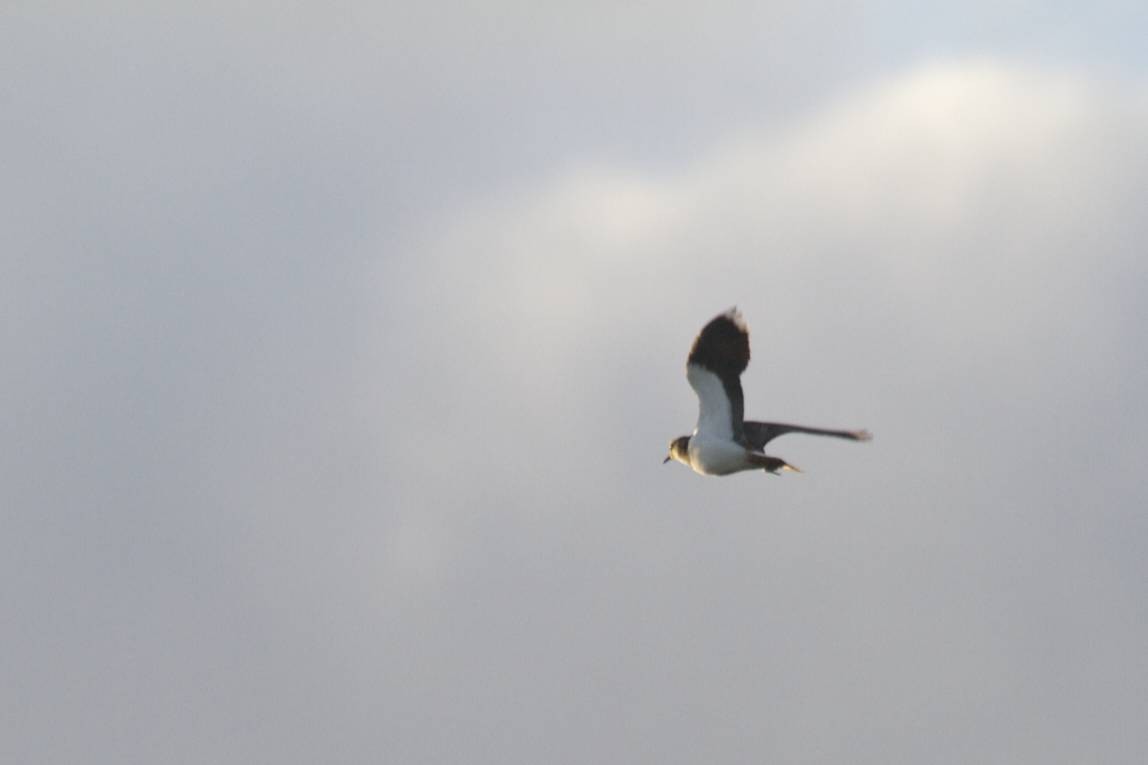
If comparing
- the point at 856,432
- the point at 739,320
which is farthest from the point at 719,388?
the point at 856,432

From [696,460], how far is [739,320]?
378cm

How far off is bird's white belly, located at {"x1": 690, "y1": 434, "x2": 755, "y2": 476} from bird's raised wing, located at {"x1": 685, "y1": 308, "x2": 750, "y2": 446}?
234 millimetres

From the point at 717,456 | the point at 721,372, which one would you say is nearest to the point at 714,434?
the point at 717,456

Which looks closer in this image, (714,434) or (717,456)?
(717,456)

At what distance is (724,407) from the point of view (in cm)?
4153

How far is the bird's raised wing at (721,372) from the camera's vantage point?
1597 inches

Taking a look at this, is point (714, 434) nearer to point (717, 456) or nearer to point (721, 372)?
point (717, 456)

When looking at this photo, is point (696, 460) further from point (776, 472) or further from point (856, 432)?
point (856, 432)

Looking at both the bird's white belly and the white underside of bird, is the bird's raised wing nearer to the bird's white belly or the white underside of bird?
the white underside of bird

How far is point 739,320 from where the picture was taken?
4059cm

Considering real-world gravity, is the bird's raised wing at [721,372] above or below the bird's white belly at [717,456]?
above

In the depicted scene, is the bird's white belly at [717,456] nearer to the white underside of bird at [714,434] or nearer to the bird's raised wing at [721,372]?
the white underside of bird at [714,434]

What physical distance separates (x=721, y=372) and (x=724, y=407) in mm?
997

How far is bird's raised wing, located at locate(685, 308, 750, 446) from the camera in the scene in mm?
40562
